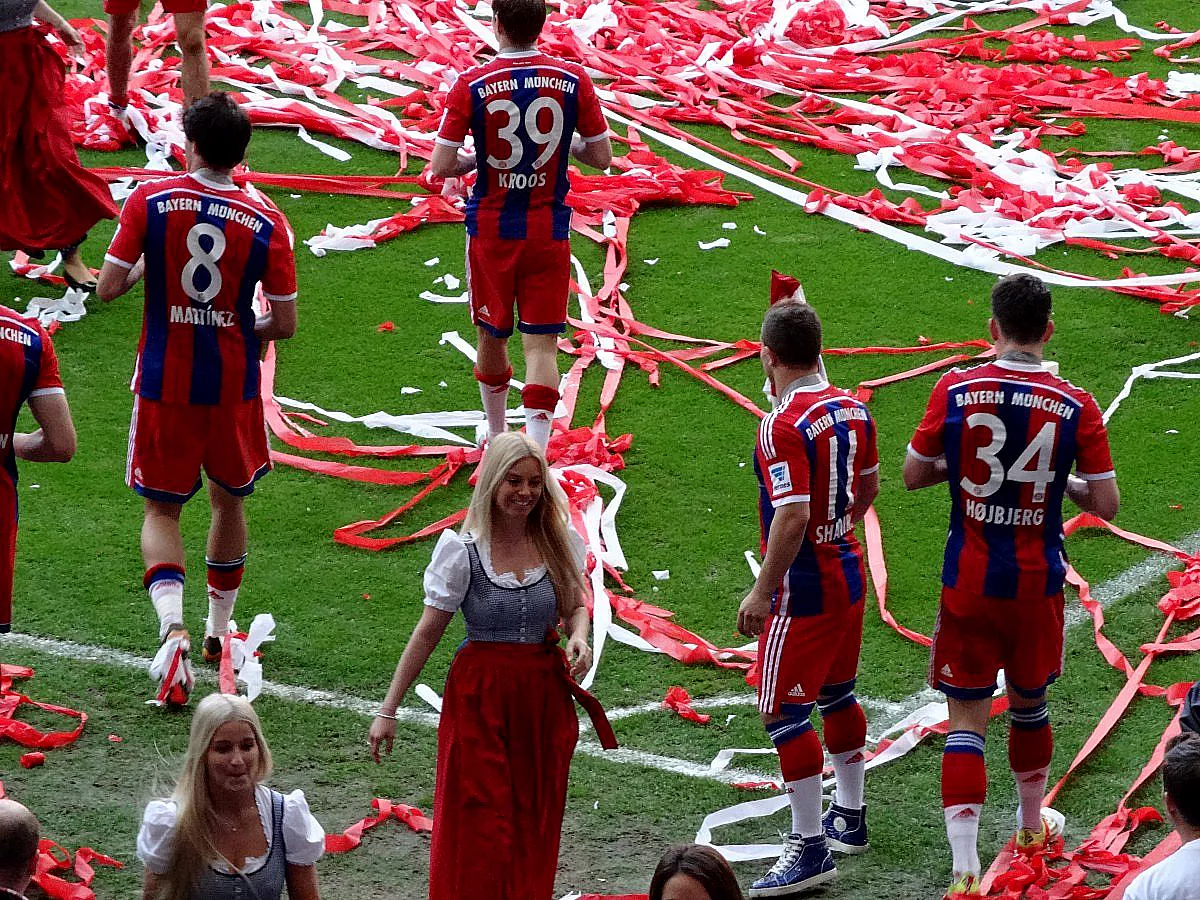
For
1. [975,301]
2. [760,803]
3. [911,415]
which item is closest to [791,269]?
[975,301]

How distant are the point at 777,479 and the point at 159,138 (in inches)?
305

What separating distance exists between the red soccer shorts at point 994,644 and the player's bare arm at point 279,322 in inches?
103

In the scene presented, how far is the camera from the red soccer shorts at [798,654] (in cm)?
532

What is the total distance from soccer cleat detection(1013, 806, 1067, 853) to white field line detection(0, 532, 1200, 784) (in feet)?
2.74

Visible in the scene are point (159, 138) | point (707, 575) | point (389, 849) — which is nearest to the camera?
point (389, 849)

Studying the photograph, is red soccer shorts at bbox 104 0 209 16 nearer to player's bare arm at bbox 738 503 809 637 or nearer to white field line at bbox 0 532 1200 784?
white field line at bbox 0 532 1200 784

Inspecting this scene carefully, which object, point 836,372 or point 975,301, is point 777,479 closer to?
point 836,372

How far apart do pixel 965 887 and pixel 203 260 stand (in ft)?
11.3

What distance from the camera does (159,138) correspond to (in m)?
11.7

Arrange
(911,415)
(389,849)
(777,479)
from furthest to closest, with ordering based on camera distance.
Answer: (911,415)
(389,849)
(777,479)

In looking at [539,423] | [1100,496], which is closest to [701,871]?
[1100,496]

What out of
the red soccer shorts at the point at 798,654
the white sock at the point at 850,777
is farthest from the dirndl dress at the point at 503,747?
the white sock at the point at 850,777

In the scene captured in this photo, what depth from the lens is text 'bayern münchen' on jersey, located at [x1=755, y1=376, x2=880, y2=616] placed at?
5219 millimetres

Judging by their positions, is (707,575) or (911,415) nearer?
(707,575)
